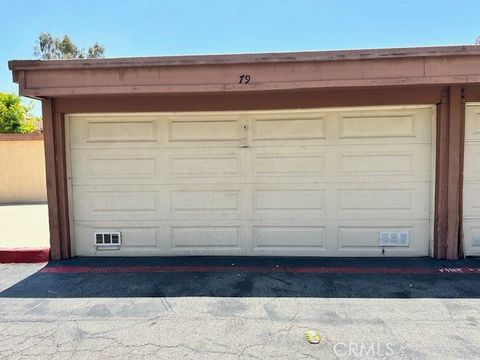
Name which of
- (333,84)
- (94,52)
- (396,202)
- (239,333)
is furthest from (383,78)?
(94,52)

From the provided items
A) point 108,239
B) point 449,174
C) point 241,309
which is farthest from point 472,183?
point 108,239

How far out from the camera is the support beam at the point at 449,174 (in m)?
4.92

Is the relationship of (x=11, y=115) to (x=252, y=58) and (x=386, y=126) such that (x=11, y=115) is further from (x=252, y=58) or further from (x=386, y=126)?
(x=386, y=126)

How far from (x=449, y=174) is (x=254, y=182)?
276 cm

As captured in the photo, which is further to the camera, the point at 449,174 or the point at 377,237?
the point at 377,237

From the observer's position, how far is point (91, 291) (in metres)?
4.17

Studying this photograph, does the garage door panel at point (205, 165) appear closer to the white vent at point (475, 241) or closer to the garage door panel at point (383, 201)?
the garage door panel at point (383, 201)

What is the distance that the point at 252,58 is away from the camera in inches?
180

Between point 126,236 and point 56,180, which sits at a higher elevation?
point 56,180

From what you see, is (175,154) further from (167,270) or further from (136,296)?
(136,296)

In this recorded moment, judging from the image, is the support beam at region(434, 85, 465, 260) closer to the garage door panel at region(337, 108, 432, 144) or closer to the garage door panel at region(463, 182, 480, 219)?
the garage door panel at region(463, 182, 480, 219)

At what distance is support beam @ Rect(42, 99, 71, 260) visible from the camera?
5.18m

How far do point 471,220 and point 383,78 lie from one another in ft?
8.22

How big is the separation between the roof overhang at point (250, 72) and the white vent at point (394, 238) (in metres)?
2.14
